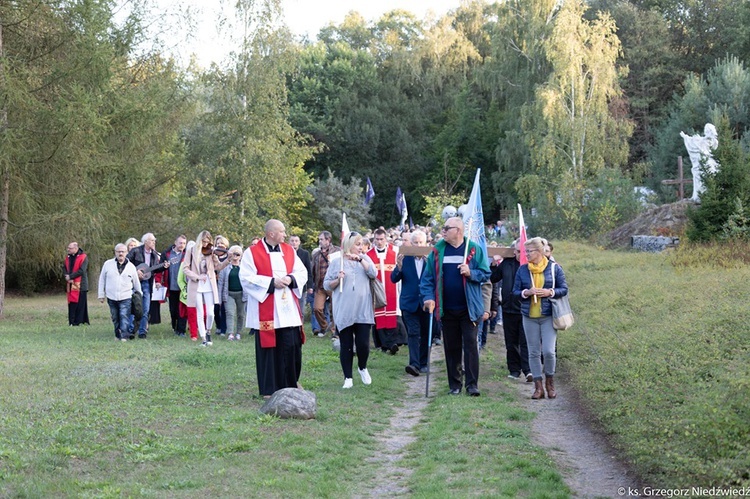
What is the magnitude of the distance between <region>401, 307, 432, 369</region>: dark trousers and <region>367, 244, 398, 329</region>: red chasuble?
1.80 metres

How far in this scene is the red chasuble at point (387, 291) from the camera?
16.1 m

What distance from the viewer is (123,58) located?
1140 inches

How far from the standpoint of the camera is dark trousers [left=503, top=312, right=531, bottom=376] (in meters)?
13.5

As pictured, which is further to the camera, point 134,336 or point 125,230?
point 125,230

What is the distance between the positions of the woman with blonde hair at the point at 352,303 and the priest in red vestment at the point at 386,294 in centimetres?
317

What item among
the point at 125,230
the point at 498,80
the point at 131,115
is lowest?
the point at 125,230

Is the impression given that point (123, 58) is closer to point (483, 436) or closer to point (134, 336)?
point (134, 336)

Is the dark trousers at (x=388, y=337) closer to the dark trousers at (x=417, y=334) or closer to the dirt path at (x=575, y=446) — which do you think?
the dark trousers at (x=417, y=334)

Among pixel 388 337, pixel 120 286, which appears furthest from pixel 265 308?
pixel 120 286

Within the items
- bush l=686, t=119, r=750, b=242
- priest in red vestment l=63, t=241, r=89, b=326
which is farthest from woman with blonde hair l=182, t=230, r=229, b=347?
bush l=686, t=119, r=750, b=242

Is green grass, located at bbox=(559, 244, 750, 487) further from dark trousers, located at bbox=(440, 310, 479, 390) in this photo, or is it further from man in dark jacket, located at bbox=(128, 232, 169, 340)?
man in dark jacket, located at bbox=(128, 232, 169, 340)

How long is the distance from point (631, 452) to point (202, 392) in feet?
18.5

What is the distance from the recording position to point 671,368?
372 inches

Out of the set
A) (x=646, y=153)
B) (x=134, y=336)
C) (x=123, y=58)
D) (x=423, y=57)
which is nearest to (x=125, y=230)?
(x=123, y=58)
